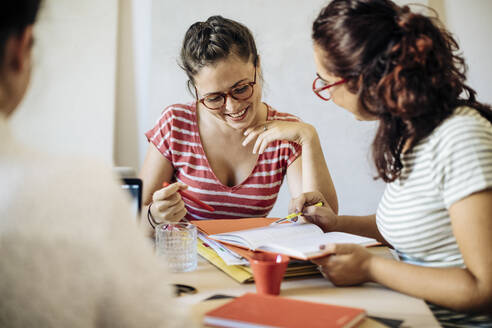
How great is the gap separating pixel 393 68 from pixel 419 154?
20 centimetres

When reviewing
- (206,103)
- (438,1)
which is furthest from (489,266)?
(438,1)

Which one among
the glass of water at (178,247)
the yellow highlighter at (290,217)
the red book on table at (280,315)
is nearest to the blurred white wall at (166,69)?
the yellow highlighter at (290,217)

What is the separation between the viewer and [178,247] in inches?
43.0

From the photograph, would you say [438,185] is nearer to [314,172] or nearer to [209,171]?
[314,172]

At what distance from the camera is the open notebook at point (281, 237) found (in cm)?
101

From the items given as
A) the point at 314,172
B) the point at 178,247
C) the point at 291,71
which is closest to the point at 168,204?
the point at 178,247

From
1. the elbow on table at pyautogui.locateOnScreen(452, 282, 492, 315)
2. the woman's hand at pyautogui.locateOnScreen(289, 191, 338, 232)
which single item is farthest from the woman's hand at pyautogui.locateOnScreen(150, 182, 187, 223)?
the elbow on table at pyautogui.locateOnScreen(452, 282, 492, 315)

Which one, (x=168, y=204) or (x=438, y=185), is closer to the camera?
(x=438, y=185)

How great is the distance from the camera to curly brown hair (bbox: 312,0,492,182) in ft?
3.16

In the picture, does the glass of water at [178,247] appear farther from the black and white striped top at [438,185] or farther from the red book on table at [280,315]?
the black and white striped top at [438,185]

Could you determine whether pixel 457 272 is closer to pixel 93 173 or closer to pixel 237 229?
pixel 237 229

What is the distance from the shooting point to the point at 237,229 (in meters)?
1.29

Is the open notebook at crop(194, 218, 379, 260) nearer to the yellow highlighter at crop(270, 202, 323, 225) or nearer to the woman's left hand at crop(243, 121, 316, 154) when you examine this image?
the yellow highlighter at crop(270, 202, 323, 225)

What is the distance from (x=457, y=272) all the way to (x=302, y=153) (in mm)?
865
